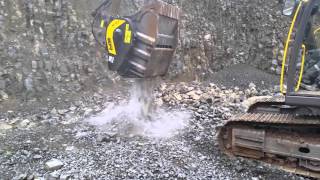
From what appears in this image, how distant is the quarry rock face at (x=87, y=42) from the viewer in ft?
17.5

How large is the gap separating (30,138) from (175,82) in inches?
133

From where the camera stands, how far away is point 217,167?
3.43m

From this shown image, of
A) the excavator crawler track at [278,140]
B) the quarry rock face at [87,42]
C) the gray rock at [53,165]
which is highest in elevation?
the quarry rock face at [87,42]

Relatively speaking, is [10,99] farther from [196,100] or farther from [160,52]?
[196,100]

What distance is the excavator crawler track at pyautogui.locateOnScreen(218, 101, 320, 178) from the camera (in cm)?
329

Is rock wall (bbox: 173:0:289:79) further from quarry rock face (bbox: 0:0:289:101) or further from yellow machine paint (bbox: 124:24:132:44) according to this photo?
yellow machine paint (bbox: 124:24:132:44)

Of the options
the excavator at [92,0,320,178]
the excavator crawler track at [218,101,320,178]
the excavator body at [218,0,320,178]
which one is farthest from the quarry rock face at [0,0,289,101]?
the excavator body at [218,0,320,178]

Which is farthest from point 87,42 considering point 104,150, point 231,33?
point 231,33

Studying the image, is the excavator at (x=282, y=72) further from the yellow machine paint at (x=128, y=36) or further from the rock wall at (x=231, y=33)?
the rock wall at (x=231, y=33)

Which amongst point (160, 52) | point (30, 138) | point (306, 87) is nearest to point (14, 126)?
point (30, 138)

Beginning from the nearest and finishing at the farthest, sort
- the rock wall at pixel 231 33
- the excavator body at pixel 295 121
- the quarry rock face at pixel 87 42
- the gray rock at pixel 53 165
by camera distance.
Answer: the excavator body at pixel 295 121
the gray rock at pixel 53 165
the quarry rock face at pixel 87 42
the rock wall at pixel 231 33

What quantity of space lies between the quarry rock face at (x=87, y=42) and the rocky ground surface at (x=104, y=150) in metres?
0.67

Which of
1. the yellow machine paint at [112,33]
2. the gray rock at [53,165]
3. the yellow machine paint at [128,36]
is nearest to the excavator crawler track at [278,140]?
the yellow machine paint at [128,36]

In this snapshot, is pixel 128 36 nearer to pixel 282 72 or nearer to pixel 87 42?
pixel 282 72
